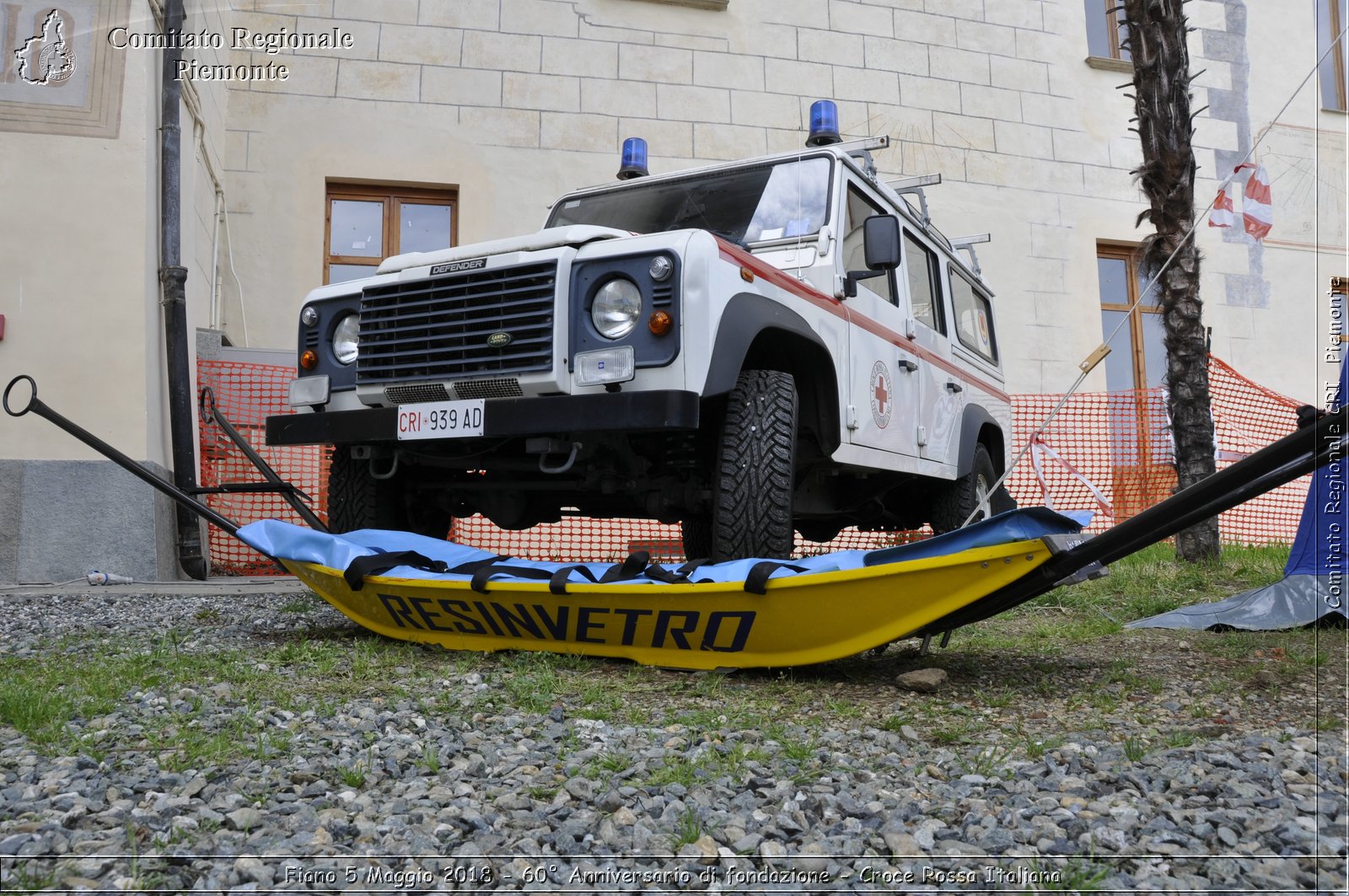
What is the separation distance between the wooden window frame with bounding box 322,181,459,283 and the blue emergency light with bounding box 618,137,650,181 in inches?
163

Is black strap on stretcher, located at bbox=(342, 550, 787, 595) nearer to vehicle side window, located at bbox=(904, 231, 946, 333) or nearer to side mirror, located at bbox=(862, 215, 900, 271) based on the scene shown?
side mirror, located at bbox=(862, 215, 900, 271)

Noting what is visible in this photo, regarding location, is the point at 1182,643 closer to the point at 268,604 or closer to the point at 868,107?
the point at 268,604

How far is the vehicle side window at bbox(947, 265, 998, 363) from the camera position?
263 inches

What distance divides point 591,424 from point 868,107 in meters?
8.44

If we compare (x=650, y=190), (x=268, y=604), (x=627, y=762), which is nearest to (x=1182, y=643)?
(x=627, y=762)

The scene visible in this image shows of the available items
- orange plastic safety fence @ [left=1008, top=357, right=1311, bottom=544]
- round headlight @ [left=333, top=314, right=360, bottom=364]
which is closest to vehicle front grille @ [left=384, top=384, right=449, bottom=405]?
round headlight @ [left=333, top=314, right=360, bottom=364]

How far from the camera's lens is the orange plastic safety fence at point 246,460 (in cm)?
775

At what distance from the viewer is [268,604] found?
5352mm

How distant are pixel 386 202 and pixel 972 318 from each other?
5696 mm

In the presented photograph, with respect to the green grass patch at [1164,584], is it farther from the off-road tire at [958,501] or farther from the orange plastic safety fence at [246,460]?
the orange plastic safety fence at [246,460]

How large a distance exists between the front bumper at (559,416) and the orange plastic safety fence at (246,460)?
3825 millimetres

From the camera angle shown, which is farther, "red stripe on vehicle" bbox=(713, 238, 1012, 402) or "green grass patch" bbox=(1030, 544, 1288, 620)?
"green grass patch" bbox=(1030, 544, 1288, 620)

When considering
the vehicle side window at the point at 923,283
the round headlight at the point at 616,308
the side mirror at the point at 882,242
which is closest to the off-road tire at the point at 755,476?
the round headlight at the point at 616,308

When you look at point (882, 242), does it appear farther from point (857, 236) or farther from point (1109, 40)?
point (1109, 40)
